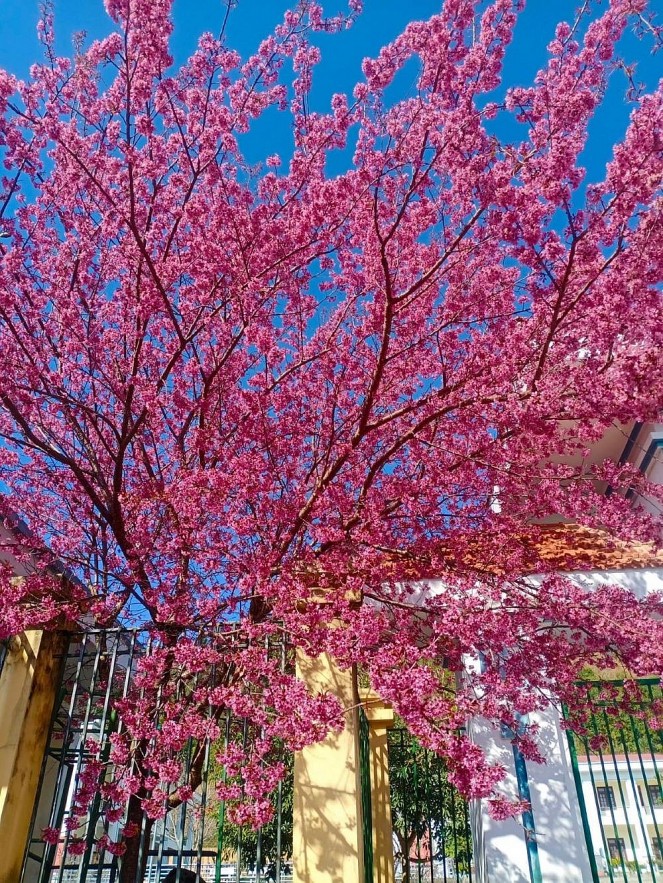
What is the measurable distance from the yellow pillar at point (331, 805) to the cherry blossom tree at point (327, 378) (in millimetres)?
311

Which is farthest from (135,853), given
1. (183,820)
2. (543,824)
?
(543,824)

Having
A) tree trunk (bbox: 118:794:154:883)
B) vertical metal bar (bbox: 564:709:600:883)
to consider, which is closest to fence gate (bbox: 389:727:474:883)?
vertical metal bar (bbox: 564:709:600:883)

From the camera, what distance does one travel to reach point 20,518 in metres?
7.44

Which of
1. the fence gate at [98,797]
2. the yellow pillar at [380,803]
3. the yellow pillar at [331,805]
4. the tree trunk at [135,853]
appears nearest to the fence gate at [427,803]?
the yellow pillar at [380,803]

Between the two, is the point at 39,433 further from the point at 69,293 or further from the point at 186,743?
the point at 186,743

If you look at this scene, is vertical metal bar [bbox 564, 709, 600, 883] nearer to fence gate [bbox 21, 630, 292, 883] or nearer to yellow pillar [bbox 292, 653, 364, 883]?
yellow pillar [bbox 292, 653, 364, 883]

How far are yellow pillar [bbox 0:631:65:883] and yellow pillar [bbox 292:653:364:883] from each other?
1977mm

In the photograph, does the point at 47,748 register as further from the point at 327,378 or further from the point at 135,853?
the point at 327,378

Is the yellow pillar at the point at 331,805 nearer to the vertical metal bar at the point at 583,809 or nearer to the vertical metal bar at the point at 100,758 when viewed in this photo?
the vertical metal bar at the point at 100,758

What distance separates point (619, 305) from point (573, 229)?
0.59 meters

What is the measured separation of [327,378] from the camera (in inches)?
255

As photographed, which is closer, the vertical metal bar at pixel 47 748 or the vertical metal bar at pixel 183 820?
the vertical metal bar at pixel 183 820

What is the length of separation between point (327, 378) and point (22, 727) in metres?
3.84

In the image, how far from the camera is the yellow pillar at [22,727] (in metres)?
4.61
